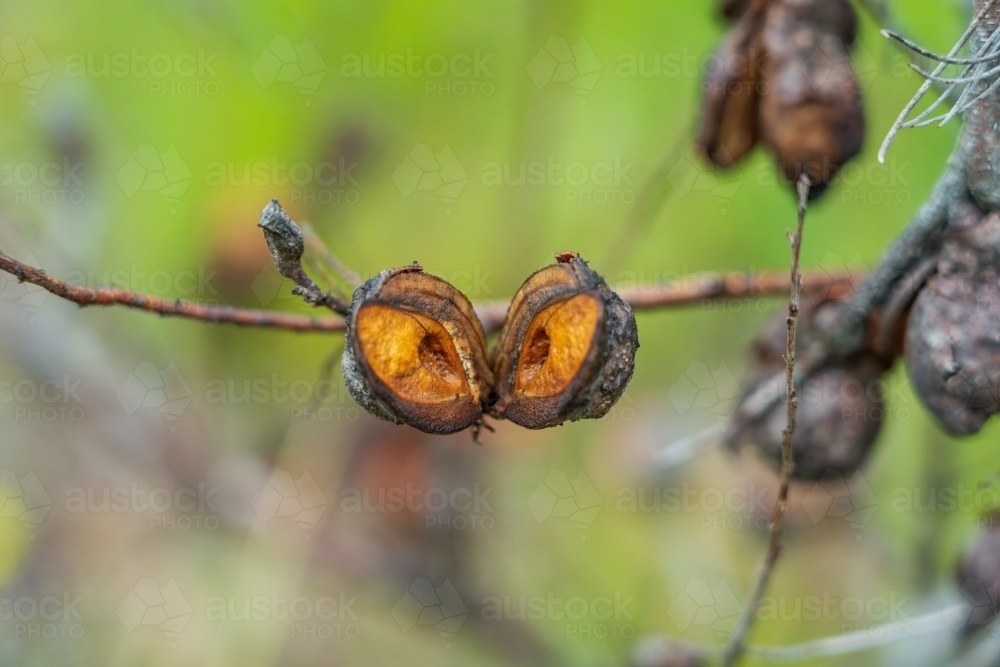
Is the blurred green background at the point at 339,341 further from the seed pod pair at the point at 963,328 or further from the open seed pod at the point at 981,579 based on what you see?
the seed pod pair at the point at 963,328

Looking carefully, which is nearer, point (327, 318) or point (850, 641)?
point (327, 318)

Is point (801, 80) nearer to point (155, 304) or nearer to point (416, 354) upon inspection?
point (416, 354)

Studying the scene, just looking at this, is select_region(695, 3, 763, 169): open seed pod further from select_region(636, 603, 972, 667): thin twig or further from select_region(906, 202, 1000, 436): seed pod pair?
select_region(636, 603, 972, 667): thin twig

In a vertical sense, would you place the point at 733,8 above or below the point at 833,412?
above

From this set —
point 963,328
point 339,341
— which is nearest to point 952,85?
point 963,328

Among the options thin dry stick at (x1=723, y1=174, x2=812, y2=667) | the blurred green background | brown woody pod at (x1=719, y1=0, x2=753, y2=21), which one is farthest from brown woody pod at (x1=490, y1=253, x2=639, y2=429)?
the blurred green background

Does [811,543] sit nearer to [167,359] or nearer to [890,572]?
[890,572]

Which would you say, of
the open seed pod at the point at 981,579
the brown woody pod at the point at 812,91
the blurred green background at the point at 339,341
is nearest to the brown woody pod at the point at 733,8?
the brown woody pod at the point at 812,91

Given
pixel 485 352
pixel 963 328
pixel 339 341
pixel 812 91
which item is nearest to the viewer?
pixel 485 352
